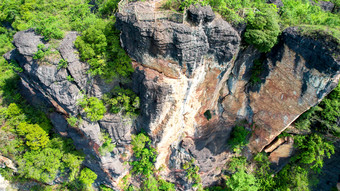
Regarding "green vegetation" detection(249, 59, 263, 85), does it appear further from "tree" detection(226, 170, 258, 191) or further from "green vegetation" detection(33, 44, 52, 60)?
"green vegetation" detection(33, 44, 52, 60)

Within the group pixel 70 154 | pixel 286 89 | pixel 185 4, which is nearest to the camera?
pixel 185 4

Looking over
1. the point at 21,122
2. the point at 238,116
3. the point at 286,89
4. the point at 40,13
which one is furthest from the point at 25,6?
the point at 286,89

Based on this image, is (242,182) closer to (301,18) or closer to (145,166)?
(145,166)

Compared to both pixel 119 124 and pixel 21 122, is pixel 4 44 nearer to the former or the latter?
pixel 21 122

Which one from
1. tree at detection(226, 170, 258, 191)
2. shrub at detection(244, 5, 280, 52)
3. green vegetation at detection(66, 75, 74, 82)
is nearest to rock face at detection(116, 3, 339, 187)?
shrub at detection(244, 5, 280, 52)

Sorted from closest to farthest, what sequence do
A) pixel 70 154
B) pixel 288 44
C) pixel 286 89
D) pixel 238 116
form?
pixel 288 44 < pixel 286 89 < pixel 70 154 < pixel 238 116
